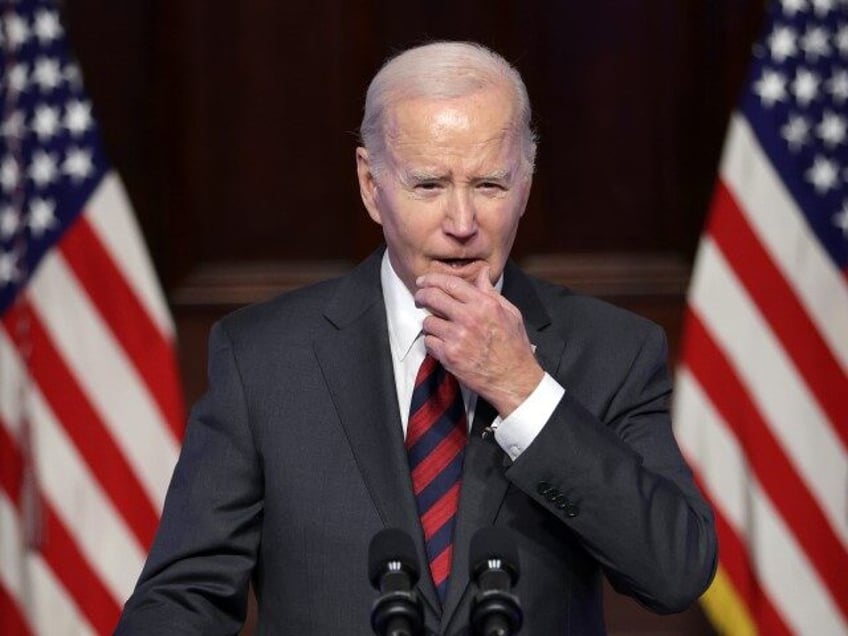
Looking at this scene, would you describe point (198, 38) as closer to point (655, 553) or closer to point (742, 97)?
point (742, 97)

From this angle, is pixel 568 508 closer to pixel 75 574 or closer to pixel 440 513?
pixel 440 513

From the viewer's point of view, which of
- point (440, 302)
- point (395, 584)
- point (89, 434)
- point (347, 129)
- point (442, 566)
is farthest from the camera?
point (347, 129)

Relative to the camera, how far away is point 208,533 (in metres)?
A: 2.19

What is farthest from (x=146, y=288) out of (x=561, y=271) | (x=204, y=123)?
(x=561, y=271)

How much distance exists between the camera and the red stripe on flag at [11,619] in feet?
12.9

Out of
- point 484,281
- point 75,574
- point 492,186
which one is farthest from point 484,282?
point 75,574

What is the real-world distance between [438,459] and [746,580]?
195cm

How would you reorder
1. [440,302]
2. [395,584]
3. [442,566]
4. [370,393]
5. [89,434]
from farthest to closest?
[89,434], [370,393], [442,566], [440,302], [395,584]

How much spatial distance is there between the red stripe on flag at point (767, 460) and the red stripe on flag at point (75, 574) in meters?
1.49

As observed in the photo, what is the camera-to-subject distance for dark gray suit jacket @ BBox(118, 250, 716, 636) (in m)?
2.09

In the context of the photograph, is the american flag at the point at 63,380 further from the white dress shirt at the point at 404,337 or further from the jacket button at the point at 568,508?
the jacket button at the point at 568,508

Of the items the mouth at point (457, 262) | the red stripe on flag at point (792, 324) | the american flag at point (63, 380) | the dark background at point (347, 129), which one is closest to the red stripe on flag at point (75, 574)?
the american flag at point (63, 380)

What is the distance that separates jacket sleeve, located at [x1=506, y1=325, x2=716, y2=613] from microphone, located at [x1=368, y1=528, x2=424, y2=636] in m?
0.35

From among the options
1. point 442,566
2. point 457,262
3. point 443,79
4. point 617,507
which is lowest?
point 442,566
